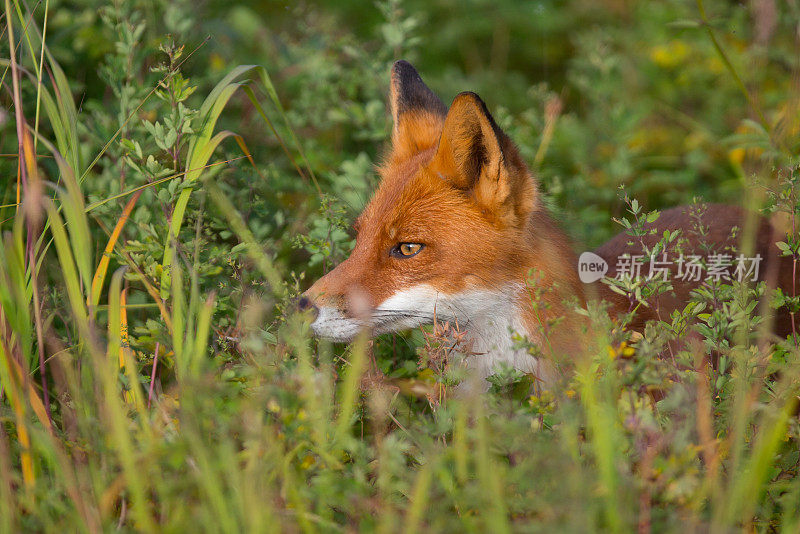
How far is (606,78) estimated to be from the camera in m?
6.14

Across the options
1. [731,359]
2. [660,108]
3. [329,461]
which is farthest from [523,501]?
[660,108]

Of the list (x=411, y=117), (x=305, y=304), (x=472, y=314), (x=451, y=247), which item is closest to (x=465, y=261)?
(x=451, y=247)

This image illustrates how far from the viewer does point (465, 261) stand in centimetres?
341

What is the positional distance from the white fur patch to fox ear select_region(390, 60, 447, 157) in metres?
1.07

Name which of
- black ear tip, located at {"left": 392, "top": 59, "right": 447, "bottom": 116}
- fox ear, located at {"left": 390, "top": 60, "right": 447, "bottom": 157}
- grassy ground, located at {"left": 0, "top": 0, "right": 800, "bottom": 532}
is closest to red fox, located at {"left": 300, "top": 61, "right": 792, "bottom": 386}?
grassy ground, located at {"left": 0, "top": 0, "right": 800, "bottom": 532}

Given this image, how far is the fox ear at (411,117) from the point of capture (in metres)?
4.12

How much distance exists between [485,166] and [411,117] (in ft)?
2.99

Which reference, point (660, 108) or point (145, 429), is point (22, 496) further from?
point (660, 108)

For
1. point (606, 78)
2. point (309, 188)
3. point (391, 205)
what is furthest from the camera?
point (606, 78)

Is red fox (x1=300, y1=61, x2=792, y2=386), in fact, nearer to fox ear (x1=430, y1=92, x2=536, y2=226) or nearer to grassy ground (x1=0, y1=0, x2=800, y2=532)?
fox ear (x1=430, y1=92, x2=536, y2=226)

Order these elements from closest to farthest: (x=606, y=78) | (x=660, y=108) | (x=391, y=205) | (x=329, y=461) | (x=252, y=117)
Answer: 1. (x=329, y=461)
2. (x=391, y=205)
3. (x=252, y=117)
4. (x=606, y=78)
5. (x=660, y=108)

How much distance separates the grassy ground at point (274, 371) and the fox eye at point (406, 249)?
36cm

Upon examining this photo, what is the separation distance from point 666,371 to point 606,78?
13.5 feet

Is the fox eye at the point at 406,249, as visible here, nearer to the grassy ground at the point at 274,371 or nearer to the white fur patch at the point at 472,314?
the white fur patch at the point at 472,314
